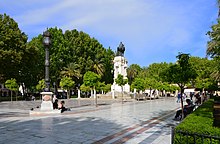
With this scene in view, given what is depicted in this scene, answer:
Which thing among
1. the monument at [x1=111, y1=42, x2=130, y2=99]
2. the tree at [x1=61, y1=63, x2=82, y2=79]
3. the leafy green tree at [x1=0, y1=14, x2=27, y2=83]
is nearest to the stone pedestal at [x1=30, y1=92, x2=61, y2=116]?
the leafy green tree at [x1=0, y1=14, x2=27, y2=83]

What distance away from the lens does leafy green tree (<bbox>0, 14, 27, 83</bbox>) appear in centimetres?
3362

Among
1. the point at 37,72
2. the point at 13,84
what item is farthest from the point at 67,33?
the point at 13,84

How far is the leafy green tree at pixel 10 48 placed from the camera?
33.6 meters

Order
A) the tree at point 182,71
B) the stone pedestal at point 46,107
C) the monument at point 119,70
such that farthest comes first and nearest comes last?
the monument at point 119,70 < the stone pedestal at point 46,107 < the tree at point 182,71

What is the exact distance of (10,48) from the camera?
34.8 metres

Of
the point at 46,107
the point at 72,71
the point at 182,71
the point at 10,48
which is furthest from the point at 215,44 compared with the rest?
the point at 72,71

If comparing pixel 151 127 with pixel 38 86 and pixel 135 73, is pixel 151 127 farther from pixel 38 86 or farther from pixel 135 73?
pixel 135 73

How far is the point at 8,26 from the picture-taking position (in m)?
36.3

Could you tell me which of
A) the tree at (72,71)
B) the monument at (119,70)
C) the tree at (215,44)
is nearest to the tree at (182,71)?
the tree at (215,44)

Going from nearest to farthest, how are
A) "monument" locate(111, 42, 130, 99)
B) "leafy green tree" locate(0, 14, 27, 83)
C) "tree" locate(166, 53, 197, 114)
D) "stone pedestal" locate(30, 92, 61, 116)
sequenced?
"tree" locate(166, 53, 197, 114), "stone pedestal" locate(30, 92, 61, 116), "leafy green tree" locate(0, 14, 27, 83), "monument" locate(111, 42, 130, 99)

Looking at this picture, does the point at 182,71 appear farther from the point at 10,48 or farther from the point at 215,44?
the point at 10,48

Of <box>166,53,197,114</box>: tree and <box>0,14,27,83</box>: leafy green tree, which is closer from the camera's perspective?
<box>166,53,197,114</box>: tree

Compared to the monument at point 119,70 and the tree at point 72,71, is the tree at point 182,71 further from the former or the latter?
the tree at point 72,71

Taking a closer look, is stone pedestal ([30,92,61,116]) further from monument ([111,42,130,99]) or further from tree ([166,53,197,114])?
monument ([111,42,130,99])
